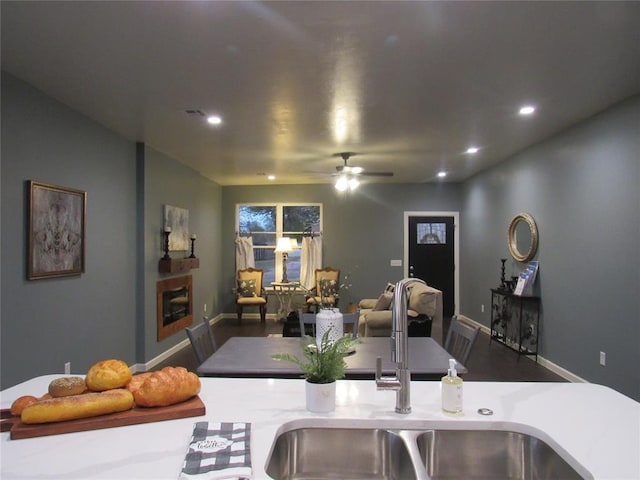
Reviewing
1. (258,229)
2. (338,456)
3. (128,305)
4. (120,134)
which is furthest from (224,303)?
(338,456)

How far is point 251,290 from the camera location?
7.42 m

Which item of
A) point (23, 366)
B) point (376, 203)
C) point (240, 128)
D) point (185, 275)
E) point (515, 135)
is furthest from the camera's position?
point (376, 203)

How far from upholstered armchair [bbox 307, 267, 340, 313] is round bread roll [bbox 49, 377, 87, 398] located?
5787 mm

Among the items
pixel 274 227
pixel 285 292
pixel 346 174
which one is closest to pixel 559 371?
pixel 346 174

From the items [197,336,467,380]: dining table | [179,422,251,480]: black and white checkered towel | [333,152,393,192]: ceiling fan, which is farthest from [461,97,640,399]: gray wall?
[179,422,251,480]: black and white checkered towel

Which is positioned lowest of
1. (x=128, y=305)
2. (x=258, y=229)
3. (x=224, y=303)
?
(x=224, y=303)

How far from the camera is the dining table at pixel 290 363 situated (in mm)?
2051

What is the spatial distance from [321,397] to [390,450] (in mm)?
247

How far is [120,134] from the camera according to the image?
4281 millimetres

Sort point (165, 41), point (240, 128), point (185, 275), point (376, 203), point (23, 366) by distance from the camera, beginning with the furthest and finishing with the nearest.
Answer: point (376, 203) < point (185, 275) < point (240, 128) < point (23, 366) < point (165, 41)

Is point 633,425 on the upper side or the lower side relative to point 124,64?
lower

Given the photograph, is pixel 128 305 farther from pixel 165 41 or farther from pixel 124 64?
pixel 165 41

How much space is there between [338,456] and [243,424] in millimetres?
302

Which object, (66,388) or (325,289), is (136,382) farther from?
(325,289)
